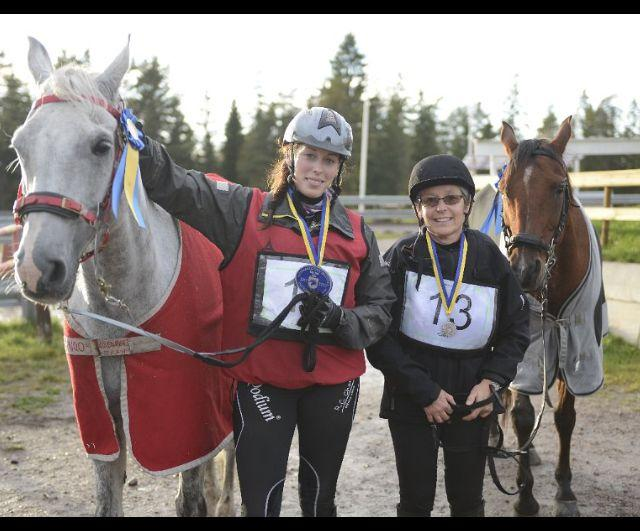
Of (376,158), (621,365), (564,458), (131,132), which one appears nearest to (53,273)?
(131,132)

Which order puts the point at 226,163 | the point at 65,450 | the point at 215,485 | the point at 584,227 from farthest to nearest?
1. the point at 226,163
2. the point at 65,450
3. the point at 584,227
4. the point at 215,485

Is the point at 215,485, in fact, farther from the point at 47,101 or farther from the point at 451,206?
the point at 47,101

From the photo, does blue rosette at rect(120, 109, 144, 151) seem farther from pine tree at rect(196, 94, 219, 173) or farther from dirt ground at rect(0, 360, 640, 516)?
pine tree at rect(196, 94, 219, 173)

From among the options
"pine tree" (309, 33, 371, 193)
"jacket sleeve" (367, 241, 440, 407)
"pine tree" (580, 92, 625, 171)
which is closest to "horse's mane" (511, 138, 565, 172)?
"jacket sleeve" (367, 241, 440, 407)

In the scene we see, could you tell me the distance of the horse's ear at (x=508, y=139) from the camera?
405 centimetres

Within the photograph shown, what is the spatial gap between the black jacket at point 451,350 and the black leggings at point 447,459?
0.32 ft

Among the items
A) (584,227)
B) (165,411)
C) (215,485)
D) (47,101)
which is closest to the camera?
(47,101)

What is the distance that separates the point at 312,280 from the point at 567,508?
8.18 ft

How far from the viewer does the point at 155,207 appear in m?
2.76

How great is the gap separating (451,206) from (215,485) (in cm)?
207

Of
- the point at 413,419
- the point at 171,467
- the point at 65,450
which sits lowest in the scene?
the point at 65,450

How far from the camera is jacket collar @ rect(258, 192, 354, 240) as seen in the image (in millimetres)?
2529

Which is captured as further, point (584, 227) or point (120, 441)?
point (584, 227)
